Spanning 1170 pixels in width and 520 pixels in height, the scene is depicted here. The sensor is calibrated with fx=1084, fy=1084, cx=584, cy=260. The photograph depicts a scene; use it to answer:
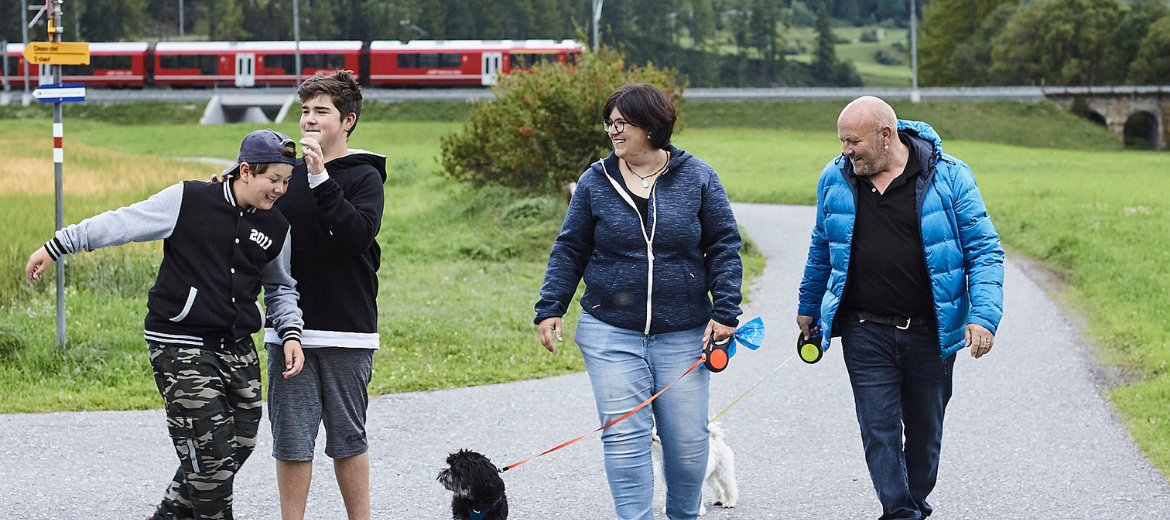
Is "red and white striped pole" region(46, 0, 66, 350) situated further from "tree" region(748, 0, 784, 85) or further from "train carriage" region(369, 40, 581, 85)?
"tree" region(748, 0, 784, 85)

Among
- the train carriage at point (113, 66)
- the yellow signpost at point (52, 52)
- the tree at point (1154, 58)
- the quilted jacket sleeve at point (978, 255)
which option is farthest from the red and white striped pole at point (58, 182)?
the tree at point (1154, 58)

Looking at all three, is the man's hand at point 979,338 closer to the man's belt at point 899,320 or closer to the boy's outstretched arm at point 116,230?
the man's belt at point 899,320

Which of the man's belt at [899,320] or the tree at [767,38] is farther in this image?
the tree at [767,38]

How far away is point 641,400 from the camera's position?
4215mm

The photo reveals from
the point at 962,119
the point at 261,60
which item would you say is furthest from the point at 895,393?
the point at 261,60

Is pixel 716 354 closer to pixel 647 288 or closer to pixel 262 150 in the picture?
pixel 647 288

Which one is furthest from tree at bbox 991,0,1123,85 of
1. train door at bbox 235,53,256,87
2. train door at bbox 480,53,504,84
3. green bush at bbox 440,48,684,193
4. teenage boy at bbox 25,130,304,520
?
teenage boy at bbox 25,130,304,520

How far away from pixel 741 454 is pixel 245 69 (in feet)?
194

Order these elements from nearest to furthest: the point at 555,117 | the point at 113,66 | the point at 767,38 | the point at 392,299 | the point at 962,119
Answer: the point at 392,299 → the point at 555,117 → the point at 962,119 → the point at 113,66 → the point at 767,38

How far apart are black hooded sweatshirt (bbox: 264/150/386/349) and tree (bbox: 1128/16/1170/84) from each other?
3106 inches

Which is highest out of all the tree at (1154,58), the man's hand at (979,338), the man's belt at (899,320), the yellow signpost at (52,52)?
the tree at (1154,58)

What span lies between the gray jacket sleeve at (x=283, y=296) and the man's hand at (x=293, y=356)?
23 millimetres

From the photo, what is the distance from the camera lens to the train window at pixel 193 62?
61.1m

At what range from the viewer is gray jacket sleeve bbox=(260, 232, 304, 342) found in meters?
3.79
